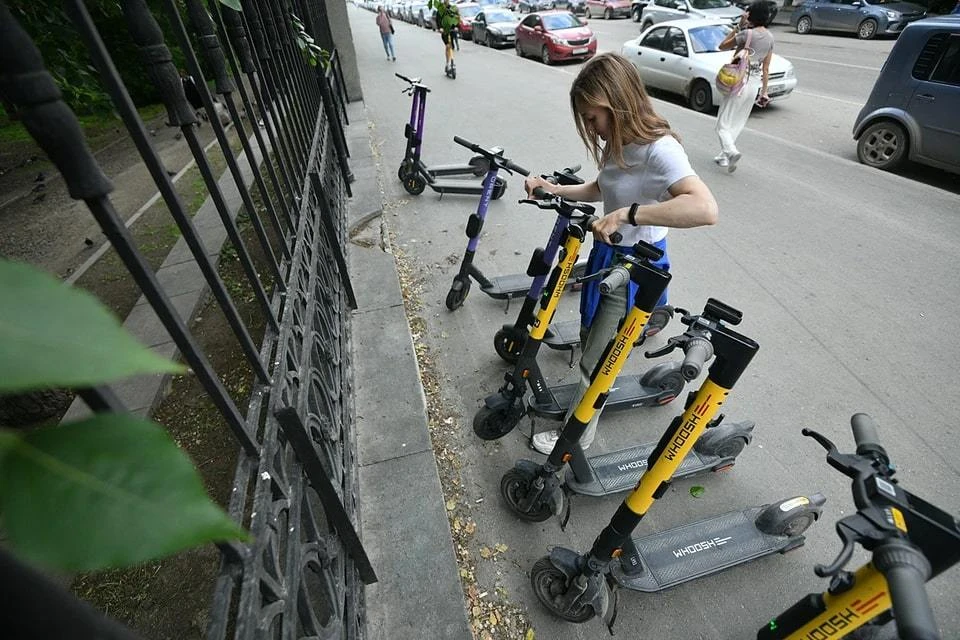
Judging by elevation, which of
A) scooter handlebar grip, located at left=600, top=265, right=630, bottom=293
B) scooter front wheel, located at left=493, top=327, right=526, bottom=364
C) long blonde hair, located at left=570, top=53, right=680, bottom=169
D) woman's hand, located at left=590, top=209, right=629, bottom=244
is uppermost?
long blonde hair, located at left=570, top=53, right=680, bottom=169

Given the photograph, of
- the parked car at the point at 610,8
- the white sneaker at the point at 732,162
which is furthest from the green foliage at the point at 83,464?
the parked car at the point at 610,8

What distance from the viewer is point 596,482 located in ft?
9.12

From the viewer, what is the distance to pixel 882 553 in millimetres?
1215

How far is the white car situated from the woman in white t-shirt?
319 inches

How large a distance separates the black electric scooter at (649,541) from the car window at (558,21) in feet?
50.7

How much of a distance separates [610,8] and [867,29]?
12.3 metres

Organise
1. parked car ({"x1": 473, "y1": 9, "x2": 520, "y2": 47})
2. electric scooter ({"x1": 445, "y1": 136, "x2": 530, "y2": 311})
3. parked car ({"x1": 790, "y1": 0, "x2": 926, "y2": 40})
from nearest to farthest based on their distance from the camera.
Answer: electric scooter ({"x1": 445, "y1": 136, "x2": 530, "y2": 311}) → parked car ({"x1": 790, "y1": 0, "x2": 926, "y2": 40}) → parked car ({"x1": 473, "y1": 9, "x2": 520, "y2": 47})

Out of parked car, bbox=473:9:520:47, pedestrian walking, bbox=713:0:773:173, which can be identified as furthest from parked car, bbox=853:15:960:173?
parked car, bbox=473:9:520:47

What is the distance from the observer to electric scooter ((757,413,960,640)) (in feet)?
3.64

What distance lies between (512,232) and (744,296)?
2606 mm

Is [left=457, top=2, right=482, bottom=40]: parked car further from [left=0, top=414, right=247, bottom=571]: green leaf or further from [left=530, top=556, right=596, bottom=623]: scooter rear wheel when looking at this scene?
[left=0, top=414, right=247, bottom=571]: green leaf

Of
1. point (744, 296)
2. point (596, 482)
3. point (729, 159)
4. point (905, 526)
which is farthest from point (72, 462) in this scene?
point (729, 159)

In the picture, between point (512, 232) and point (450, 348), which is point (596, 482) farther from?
point (512, 232)

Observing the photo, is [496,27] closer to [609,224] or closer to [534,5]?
[534,5]
